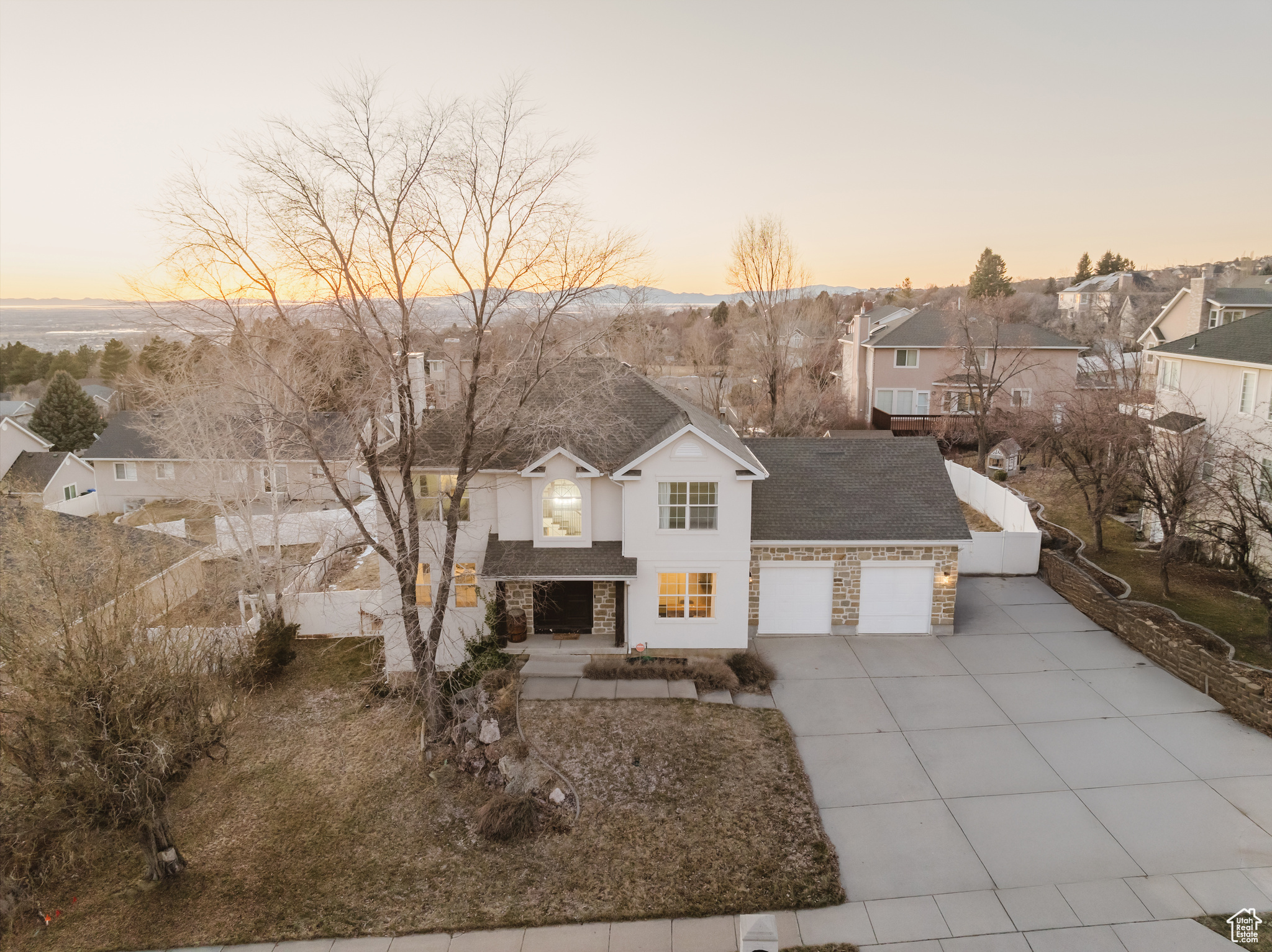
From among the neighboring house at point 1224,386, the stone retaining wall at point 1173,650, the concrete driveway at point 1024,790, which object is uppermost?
the neighboring house at point 1224,386

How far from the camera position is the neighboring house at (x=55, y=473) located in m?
39.6

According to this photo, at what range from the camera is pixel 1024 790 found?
1348 centimetres

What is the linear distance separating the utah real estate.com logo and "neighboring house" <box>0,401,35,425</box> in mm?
64087

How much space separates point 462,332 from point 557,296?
2.61 metres

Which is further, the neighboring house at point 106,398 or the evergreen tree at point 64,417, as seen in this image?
the neighboring house at point 106,398

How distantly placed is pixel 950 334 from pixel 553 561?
31.2 m

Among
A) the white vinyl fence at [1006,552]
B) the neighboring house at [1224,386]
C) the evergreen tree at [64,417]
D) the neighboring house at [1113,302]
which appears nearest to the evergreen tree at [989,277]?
the neighboring house at [1113,302]

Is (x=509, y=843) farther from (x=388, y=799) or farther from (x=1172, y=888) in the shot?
(x=1172, y=888)

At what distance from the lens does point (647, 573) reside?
61.5ft

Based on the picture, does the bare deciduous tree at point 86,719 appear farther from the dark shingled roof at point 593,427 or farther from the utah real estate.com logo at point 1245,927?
the utah real estate.com logo at point 1245,927

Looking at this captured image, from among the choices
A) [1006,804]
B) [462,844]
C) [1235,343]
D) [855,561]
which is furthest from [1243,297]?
[462,844]

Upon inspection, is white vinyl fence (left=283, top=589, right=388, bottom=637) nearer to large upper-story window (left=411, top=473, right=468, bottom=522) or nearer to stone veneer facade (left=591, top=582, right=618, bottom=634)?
large upper-story window (left=411, top=473, right=468, bottom=522)

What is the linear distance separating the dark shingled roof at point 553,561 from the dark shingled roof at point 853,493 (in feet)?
12.1

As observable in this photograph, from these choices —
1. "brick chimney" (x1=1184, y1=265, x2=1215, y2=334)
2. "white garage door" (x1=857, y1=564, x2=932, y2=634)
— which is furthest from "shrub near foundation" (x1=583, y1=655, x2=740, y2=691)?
"brick chimney" (x1=1184, y1=265, x2=1215, y2=334)
